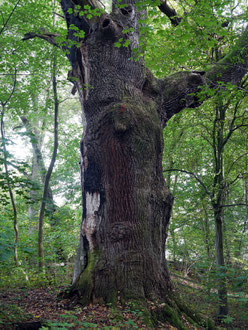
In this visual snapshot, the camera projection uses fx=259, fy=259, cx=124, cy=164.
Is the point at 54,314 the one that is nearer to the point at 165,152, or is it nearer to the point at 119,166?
the point at 119,166

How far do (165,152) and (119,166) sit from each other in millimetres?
6233

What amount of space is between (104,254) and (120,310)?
82cm

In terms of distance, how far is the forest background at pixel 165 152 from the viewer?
16.1 ft

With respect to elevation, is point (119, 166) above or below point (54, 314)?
above

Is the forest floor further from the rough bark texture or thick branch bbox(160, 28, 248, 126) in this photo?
thick branch bbox(160, 28, 248, 126)

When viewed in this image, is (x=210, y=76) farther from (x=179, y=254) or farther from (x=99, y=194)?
(x=179, y=254)

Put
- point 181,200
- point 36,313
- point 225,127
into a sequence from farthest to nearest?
point 181,200 → point 225,127 → point 36,313

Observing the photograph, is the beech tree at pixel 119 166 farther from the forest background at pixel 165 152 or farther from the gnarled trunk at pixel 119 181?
the forest background at pixel 165 152

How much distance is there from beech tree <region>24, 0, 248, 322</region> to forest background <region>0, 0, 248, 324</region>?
599 millimetres

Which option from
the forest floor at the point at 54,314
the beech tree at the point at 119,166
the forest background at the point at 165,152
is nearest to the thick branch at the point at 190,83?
the beech tree at the point at 119,166

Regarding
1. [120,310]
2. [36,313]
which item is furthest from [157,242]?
[36,313]

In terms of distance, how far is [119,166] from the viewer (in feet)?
14.1

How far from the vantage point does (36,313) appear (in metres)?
3.45

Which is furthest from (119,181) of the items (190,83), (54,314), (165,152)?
(165,152)
